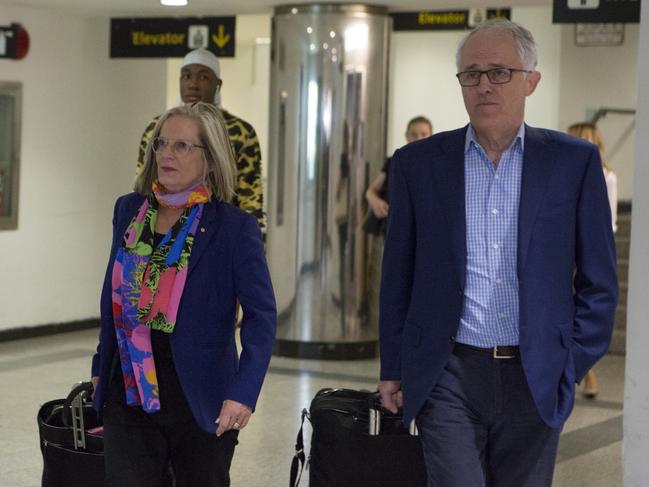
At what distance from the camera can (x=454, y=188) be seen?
3260 mm

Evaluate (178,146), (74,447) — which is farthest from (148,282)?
(74,447)

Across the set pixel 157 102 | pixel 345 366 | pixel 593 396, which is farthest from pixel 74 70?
pixel 593 396

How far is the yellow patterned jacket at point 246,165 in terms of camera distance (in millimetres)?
5770

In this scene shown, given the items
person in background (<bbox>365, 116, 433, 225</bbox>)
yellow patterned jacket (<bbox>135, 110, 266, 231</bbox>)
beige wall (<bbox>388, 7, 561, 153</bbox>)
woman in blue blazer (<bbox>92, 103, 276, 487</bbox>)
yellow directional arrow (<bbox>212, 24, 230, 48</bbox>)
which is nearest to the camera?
woman in blue blazer (<bbox>92, 103, 276, 487</bbox>)

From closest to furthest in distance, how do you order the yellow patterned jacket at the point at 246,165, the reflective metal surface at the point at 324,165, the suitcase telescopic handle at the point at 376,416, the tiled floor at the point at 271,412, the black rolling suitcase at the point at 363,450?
the suitcase telescopic handle at the point at 376,416
the black rolling suitcase at the point at 363,450
the yellow patterned jacket at the point at 246,165
the tiled floor at the point at 271,412
the reflective metal surface at the point at 324,165

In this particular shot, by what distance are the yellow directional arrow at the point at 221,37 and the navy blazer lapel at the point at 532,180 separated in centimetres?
769

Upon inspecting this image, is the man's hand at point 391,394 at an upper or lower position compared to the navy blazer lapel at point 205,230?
lower

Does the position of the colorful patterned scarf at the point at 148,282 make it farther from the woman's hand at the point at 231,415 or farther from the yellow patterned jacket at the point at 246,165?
the yellow patterned jacket at the point at 246,165

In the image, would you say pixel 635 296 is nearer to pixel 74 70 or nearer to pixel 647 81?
pixel 647 81

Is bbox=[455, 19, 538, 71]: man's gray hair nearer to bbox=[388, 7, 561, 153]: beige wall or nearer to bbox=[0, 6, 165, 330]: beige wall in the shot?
bbox=[0, 6, 165, 330]: beige wall

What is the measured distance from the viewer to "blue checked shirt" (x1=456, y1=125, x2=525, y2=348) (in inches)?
124

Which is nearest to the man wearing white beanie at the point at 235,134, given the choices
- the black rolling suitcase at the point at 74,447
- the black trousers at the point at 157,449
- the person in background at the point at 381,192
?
the black rolling suitcase at the point at 74,447

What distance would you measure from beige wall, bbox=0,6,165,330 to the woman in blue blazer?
294 inches

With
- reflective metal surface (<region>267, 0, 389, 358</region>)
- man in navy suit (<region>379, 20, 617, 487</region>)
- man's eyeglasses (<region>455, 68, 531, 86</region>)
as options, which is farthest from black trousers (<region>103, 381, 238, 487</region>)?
reflective metal surface (<region>267, 0, 389, 358</region>)
